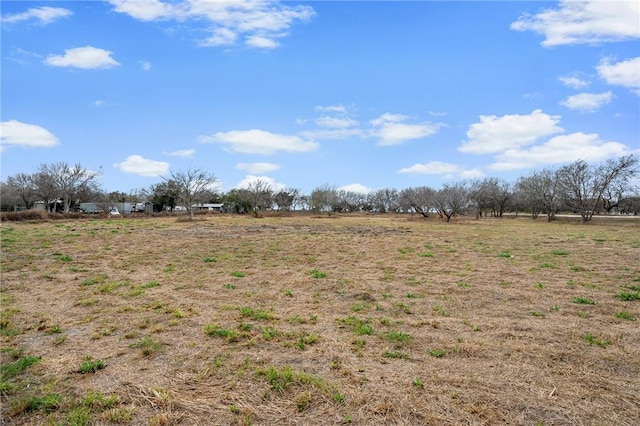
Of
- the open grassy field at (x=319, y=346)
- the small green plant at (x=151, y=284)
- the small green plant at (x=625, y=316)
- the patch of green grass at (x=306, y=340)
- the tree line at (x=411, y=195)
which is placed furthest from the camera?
the tree line at (x=411, y=195)

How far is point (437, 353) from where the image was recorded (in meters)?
4.74

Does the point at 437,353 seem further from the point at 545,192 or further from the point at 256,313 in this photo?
the point at 545,192

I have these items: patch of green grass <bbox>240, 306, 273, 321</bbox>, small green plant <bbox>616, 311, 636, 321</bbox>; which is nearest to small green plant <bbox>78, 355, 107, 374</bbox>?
patch of green grass <bbox>240, 306, 273, 321</bbox>

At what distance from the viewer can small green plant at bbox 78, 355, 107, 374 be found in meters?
4.25

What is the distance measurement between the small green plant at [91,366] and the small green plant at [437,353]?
4.11m

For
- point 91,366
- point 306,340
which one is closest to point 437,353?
point 306,340

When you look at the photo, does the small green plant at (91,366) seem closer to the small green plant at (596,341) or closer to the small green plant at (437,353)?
the small green plant at (437,353)

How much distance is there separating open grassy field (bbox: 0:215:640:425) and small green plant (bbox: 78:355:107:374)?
0.07 ft

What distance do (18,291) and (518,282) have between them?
11717mm

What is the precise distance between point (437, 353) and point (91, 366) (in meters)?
4.30

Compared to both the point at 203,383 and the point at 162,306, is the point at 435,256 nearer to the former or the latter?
the point at 162,306

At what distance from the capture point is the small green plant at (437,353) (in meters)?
4.69

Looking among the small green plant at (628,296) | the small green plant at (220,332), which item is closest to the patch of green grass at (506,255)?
the small green plant at (628,296)

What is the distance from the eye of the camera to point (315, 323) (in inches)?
236
